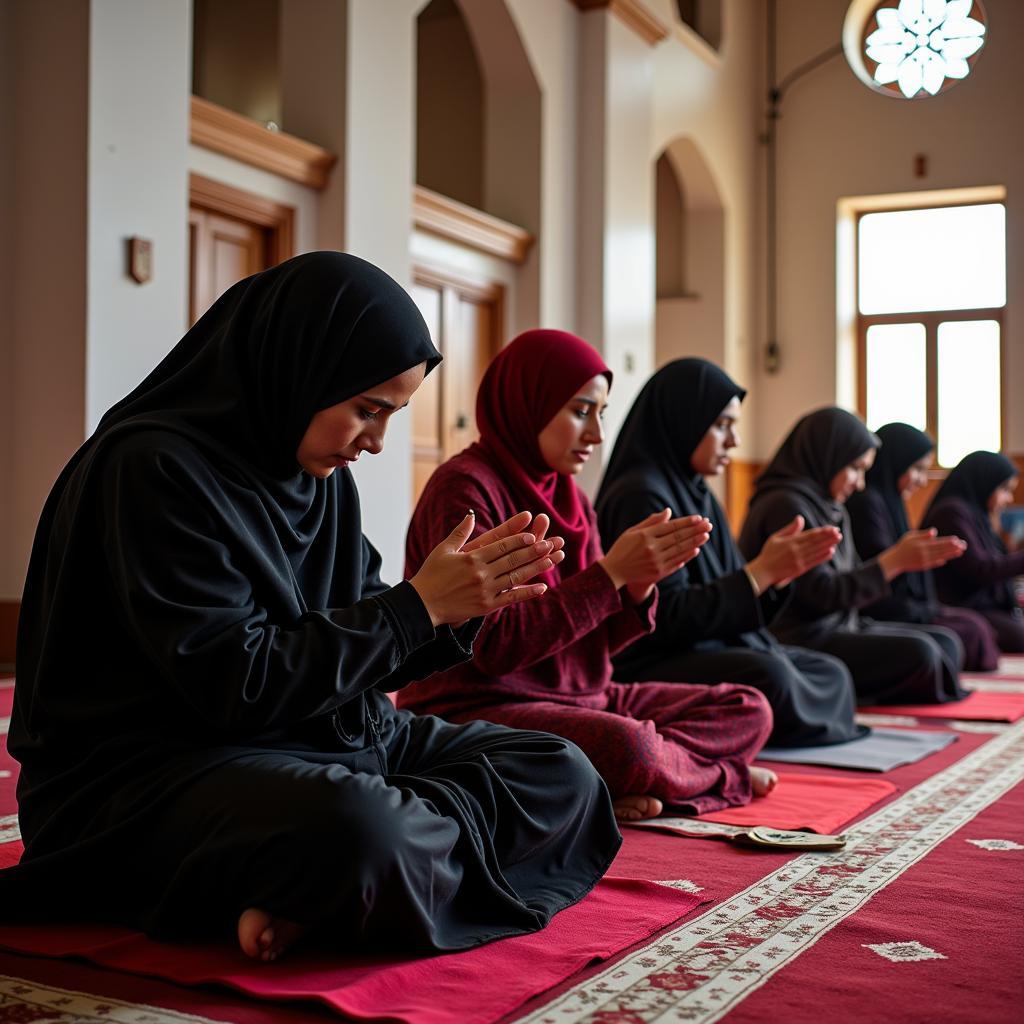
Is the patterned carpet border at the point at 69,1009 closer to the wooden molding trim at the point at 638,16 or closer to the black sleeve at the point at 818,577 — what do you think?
the black sleeve at the point at 818,577

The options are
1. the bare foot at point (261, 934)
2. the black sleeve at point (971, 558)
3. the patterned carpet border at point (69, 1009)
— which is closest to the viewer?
the patterned carpet border at point (69, 1009)

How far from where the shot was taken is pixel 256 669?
1.73 m

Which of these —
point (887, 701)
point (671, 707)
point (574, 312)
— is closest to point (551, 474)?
point (671, 707)

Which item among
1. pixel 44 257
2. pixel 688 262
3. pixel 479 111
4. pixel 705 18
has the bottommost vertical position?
pixel 44 257

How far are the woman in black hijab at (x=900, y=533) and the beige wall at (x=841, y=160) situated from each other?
4367 mm

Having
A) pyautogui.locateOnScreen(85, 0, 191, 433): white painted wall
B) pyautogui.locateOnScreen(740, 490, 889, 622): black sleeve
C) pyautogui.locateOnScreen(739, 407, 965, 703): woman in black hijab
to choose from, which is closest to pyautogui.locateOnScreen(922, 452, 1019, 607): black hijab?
pyautogui.locateOnScreen(739, 407, 965, 703): woman in black hijab

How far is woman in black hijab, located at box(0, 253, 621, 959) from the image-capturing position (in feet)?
5.60

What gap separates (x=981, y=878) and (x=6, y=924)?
1.54m

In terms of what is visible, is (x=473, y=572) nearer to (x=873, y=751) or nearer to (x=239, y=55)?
(x=873, y=751)

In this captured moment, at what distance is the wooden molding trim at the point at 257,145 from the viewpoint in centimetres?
525

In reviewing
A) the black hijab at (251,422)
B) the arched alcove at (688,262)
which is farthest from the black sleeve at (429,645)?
the arched alcove at (688,262)

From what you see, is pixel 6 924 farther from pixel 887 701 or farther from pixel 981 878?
pixel 887 701

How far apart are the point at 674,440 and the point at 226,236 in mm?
2796

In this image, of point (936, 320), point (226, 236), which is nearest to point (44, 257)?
point (226, 236)
